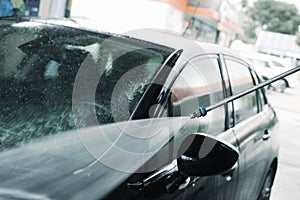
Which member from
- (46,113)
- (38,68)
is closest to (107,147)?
(46,113)

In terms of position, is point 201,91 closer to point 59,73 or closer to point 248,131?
point 248,131

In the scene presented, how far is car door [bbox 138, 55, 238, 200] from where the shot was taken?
75.6 inches

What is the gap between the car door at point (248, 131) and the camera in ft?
10.1

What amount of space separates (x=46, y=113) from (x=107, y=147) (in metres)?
0.41

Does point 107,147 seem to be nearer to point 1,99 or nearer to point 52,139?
point 52,139

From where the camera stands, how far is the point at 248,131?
323 centimetres

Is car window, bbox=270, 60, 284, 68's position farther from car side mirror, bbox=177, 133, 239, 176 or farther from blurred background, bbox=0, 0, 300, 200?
car side mirror, bbox=177, 133, 239, 176

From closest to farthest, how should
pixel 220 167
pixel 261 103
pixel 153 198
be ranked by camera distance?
pixel 153 198 → pixel 220 167 → pixel 261 103

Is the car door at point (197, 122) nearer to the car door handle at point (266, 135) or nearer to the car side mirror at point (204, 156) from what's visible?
the car side mirror at point (204, 156)

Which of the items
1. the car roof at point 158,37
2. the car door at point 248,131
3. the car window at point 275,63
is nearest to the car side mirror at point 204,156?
the car roof at point 158,37

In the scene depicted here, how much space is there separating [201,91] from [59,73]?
0.83 m

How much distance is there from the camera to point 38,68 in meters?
2.46

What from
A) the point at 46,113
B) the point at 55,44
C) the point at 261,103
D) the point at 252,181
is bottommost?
the point at 252,181

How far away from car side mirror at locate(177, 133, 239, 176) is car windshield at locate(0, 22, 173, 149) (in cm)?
34
